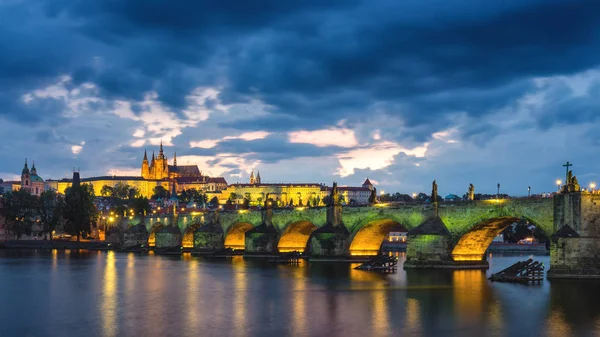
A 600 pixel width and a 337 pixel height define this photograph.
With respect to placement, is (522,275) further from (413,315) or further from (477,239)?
(413,315)

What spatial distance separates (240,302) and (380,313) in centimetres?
910

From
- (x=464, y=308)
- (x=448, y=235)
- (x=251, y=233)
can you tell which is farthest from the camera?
(x=251, y=233)

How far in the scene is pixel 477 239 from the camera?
57250 millimetres

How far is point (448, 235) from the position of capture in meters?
55.6

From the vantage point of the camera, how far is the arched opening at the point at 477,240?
54406 mm

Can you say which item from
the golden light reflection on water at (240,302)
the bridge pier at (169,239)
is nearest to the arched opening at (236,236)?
the bridge pier at (169,239)

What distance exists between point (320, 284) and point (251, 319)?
16.7 m

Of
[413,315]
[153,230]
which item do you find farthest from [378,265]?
[153,230]

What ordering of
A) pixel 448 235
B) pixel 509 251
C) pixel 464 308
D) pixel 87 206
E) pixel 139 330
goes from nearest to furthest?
pixel 139 330 → pixel 464 308 → pixel 448 235 → pixel 509 251 → pixel 87 206

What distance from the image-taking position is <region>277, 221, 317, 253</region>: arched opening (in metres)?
82.7

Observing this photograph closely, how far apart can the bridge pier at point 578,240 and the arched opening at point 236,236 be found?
54.9m

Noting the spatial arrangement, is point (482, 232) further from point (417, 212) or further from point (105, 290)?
point (105, 290)

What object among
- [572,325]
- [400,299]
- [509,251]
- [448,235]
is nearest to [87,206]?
[509,251]

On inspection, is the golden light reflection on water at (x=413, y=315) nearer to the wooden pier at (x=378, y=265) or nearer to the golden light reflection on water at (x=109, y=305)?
the golden light reflection on water at (x=109, y=305)
